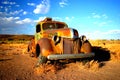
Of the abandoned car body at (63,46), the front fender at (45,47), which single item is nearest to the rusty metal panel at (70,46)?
the abandoned car body at (63,46)

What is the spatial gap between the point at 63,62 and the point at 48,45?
192cm

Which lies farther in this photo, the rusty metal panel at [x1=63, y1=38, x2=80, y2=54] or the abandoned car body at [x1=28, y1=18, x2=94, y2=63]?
the rusty metal panel at [x1=63, y1=38, x2=80, y2=54]

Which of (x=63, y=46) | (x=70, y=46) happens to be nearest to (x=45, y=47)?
(x=63, y=46)

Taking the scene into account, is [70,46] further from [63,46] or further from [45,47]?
[45,47]

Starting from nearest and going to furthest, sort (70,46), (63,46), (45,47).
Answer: (45,47)
(63,46)
(70,46)

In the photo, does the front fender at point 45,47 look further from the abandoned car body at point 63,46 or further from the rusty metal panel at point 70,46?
the rusty metal panel at point 70,46

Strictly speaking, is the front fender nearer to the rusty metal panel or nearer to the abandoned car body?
the abandoned car body

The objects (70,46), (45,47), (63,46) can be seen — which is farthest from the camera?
(70,46)

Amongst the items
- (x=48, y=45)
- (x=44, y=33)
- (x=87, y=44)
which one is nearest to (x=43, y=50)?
(x=48, y=45)

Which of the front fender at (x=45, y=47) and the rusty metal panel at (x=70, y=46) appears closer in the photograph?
the front fender at (x=45, y=47)

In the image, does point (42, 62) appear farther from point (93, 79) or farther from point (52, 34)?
point (93, 79)

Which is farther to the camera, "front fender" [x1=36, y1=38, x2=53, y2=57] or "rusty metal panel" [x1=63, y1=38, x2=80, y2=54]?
"rusty metal panel" [x1=63, y1=38, x2=80, y2=54]

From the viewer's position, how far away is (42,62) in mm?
8195

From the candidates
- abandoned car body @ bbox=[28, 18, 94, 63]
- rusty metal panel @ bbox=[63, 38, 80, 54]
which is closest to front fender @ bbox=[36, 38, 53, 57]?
abandoned car body @ bbox=[28, 18, 94, 63]
